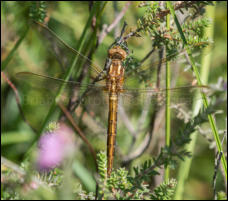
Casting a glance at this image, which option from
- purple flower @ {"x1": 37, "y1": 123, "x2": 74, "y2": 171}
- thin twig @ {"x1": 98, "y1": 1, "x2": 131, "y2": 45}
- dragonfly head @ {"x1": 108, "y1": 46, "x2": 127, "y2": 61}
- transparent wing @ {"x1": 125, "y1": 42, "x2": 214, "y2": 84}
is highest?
thin twig @ {"x1": 98, "y1": 1, "x2": 131, "y2": 45}

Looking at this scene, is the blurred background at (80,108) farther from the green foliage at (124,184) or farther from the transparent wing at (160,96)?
the green foliage at (124,184)

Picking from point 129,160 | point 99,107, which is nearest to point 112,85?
point 99,107

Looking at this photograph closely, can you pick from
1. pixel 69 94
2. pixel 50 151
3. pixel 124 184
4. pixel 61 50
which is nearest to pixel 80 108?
pixel 69 94

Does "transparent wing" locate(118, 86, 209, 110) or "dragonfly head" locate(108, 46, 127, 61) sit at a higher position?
"dragonfly head" locate(108, 46, 127, 61)

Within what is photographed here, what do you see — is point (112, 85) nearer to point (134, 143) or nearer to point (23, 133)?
point (134, 143)

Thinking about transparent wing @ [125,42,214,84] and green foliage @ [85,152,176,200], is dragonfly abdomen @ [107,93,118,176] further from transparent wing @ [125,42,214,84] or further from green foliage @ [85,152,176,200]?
green foliage @ [85,152,176,200]

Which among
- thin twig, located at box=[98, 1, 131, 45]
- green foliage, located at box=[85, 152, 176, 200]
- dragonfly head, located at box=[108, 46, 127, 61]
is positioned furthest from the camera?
thin twig, located at box=[98, 1, 131, 45]

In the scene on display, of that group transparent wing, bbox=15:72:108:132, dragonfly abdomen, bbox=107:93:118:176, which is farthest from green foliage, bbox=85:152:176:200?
transparent wing, bbox=15:72:108:132

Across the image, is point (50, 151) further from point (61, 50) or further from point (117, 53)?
point (61, 50)
